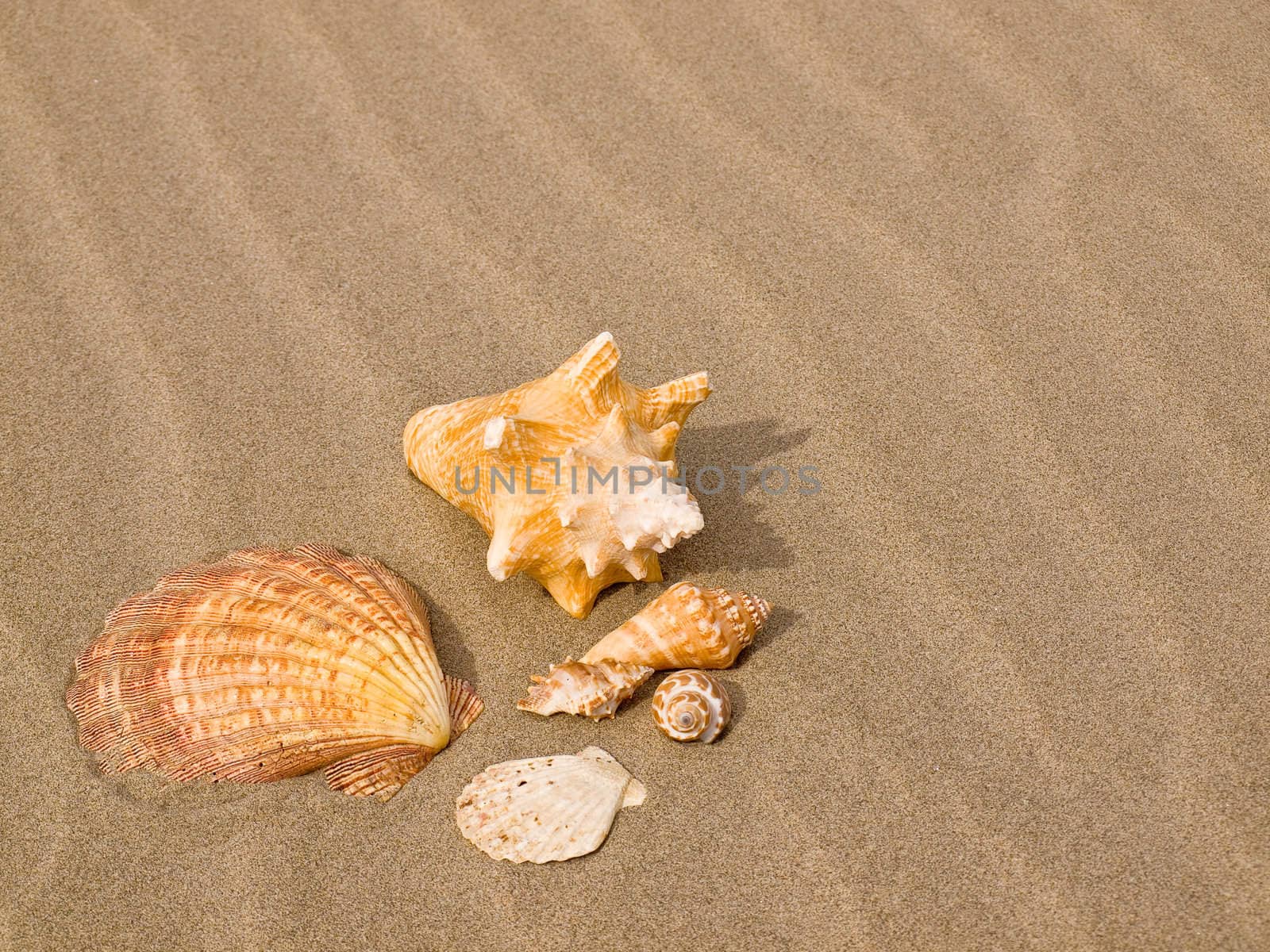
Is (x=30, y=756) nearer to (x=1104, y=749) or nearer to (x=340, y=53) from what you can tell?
(x=1104, y=749)

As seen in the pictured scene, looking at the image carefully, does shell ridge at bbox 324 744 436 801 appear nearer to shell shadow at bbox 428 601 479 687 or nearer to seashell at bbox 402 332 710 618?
shell shadow at bbox 428 601 479 687

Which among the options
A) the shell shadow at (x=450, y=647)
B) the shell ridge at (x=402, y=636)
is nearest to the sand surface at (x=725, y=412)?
the shell shadow at (x=450, y=647)

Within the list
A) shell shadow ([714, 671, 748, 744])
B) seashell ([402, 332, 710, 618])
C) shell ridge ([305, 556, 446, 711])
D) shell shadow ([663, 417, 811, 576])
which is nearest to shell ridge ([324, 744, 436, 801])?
shell ridge ([305, 556, 446, 711])

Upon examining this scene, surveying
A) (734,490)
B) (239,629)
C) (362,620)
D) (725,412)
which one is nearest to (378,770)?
(362,620)

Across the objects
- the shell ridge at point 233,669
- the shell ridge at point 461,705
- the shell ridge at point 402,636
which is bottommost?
the shell ridge at point 233,669

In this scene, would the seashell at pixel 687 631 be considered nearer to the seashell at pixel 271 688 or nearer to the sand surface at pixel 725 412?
the sand surface at pixel 725 412
